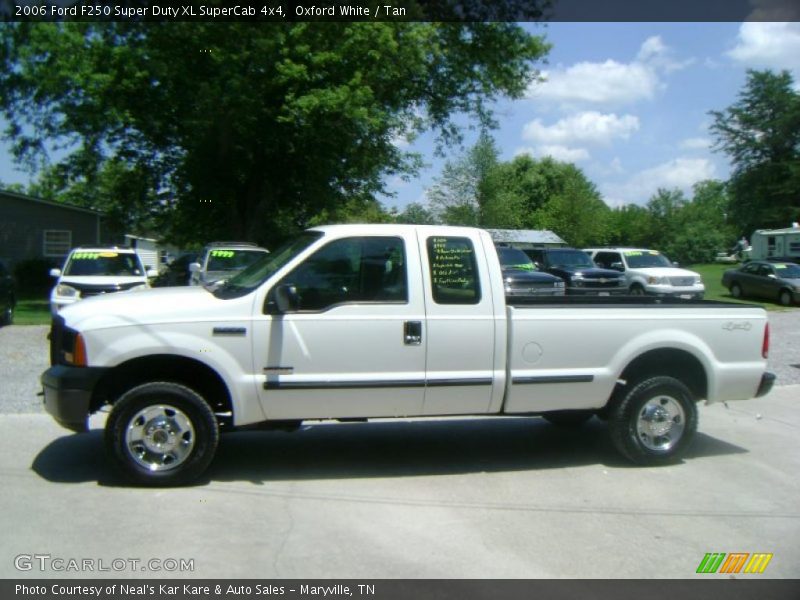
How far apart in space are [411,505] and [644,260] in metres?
23.4

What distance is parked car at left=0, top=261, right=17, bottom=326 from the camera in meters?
16.6

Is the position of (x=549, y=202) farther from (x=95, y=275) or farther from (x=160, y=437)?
(x=160, y=437)

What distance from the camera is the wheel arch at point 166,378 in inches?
233

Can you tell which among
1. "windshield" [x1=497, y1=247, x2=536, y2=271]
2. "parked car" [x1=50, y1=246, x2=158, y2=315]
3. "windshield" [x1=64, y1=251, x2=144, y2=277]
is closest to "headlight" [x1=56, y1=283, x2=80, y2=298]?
"parked car" [x1=50, y1=246, x2=158, y2=315]

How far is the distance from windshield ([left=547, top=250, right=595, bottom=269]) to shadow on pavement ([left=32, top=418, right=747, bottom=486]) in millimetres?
17805

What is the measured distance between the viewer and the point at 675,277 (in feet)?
83.7

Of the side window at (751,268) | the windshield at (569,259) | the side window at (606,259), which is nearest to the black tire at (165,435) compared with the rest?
the windshield at (569,259)

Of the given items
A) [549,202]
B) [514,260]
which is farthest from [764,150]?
[514,260]

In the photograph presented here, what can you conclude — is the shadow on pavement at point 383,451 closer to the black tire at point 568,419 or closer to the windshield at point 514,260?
the black tire at point 568,419

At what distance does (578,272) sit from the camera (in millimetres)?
24375

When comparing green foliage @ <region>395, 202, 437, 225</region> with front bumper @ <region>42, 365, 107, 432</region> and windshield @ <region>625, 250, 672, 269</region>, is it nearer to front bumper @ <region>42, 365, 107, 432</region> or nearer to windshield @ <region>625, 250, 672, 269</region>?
windshield @ <region>625, 250, 672, 269</region>

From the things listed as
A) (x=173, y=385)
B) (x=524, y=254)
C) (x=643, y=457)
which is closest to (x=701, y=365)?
(x=643, y=457)

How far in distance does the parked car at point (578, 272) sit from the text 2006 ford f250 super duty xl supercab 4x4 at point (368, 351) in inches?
674
